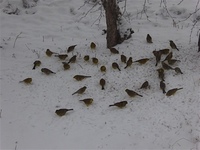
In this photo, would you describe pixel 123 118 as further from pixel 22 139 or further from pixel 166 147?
pixel 22 139

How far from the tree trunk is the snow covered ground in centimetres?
15

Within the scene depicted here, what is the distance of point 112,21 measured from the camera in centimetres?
606

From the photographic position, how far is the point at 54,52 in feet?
20.7

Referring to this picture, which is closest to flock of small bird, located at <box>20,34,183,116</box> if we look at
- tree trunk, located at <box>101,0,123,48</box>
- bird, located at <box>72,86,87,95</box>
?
bird, located at <box>72,86,87,95</box>

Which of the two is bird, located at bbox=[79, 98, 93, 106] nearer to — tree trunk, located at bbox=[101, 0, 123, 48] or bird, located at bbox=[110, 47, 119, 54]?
bird, located at bbox=[110, 47, 119, 54]

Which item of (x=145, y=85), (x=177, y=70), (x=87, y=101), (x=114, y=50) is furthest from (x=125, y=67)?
(x=87, y=101)

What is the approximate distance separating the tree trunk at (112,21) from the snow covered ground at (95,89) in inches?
6.1

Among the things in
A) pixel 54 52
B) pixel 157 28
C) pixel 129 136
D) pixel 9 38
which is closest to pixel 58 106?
pixel 129 136

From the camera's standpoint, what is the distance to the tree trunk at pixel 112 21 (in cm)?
596

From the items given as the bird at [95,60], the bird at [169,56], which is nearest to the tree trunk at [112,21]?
the bird at [95,60]

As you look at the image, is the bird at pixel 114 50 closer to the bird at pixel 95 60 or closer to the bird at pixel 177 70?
the bird at pixel 95 60

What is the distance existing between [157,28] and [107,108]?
2761mm

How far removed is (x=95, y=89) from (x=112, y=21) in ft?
4.92

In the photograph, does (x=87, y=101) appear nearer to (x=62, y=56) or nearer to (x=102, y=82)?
(x=102, y=82)
